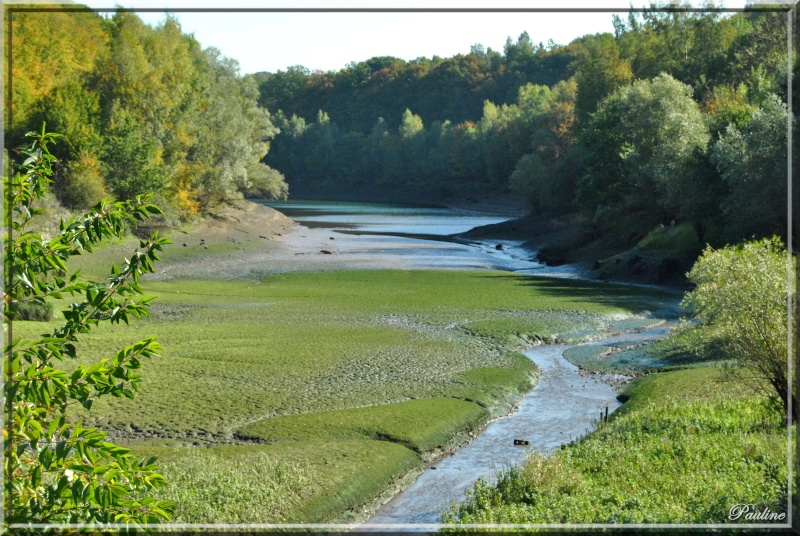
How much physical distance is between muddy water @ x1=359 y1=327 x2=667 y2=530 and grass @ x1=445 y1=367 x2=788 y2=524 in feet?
3.66

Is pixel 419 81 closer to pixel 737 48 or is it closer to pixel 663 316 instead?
pixel 737 48

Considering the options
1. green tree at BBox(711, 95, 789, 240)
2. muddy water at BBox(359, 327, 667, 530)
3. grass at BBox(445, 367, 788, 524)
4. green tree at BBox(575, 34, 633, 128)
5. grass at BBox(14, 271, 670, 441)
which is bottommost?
muddy water at BBox(359, 327, 667, 530)

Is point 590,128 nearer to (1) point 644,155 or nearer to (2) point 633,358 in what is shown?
(1) point 644,155

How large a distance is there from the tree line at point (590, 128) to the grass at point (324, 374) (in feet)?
30.0

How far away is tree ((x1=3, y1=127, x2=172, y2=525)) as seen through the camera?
26.7ft

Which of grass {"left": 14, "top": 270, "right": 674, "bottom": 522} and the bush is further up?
the bush

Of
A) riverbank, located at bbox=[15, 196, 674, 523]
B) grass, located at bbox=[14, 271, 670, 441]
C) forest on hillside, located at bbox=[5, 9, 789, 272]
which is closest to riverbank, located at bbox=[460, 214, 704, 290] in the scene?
forest on hillside, located at bbox=[5, 9, 789, 272]

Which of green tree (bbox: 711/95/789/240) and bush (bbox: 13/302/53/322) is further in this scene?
green tree (bbox: 711/95/789/240)

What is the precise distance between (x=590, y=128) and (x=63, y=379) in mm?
66324

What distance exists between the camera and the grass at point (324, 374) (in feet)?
56.3

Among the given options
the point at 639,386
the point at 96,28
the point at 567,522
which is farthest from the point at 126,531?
the point at 96,28

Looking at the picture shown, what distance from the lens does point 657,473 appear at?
1451 centimetres

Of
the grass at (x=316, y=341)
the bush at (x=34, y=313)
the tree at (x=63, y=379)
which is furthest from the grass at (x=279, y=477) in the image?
the bush at (x=34, y=313)

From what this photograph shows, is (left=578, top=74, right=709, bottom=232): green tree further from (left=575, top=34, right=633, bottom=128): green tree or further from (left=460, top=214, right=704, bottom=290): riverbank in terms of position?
(left=575, top=34, right=633, bottom=128): green tree
